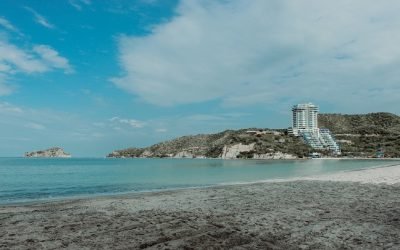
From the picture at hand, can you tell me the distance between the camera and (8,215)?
15016mm

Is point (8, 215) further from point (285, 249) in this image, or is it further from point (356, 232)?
point (356, 232)

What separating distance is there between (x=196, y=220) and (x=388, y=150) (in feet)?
654

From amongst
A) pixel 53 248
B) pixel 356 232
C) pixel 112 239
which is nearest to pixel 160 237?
pixel 112 239

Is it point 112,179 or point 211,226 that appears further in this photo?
point 112,179

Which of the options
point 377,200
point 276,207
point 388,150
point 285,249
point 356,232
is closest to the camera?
point 285,249

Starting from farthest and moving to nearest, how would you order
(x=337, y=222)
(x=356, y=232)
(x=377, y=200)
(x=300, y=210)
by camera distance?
(x=377, y=200)
(x=300, y=210)
(x=337, y=222)
(x=356, y=232)

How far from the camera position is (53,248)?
910cm

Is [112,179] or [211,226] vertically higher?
[211,226]

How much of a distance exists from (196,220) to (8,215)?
26.2ft

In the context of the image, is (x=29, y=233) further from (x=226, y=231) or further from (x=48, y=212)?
(x=226, y=231)

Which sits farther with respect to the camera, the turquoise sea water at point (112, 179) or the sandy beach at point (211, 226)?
the turquoise sea water at point (112, 179)

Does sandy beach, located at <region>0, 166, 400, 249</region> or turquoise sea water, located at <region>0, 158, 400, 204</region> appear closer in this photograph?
sandy beach, located at <region>0, 166, 400, 249</region>

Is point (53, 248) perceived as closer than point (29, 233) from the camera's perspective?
Yes

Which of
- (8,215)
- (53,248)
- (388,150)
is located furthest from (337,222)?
(388,150)
